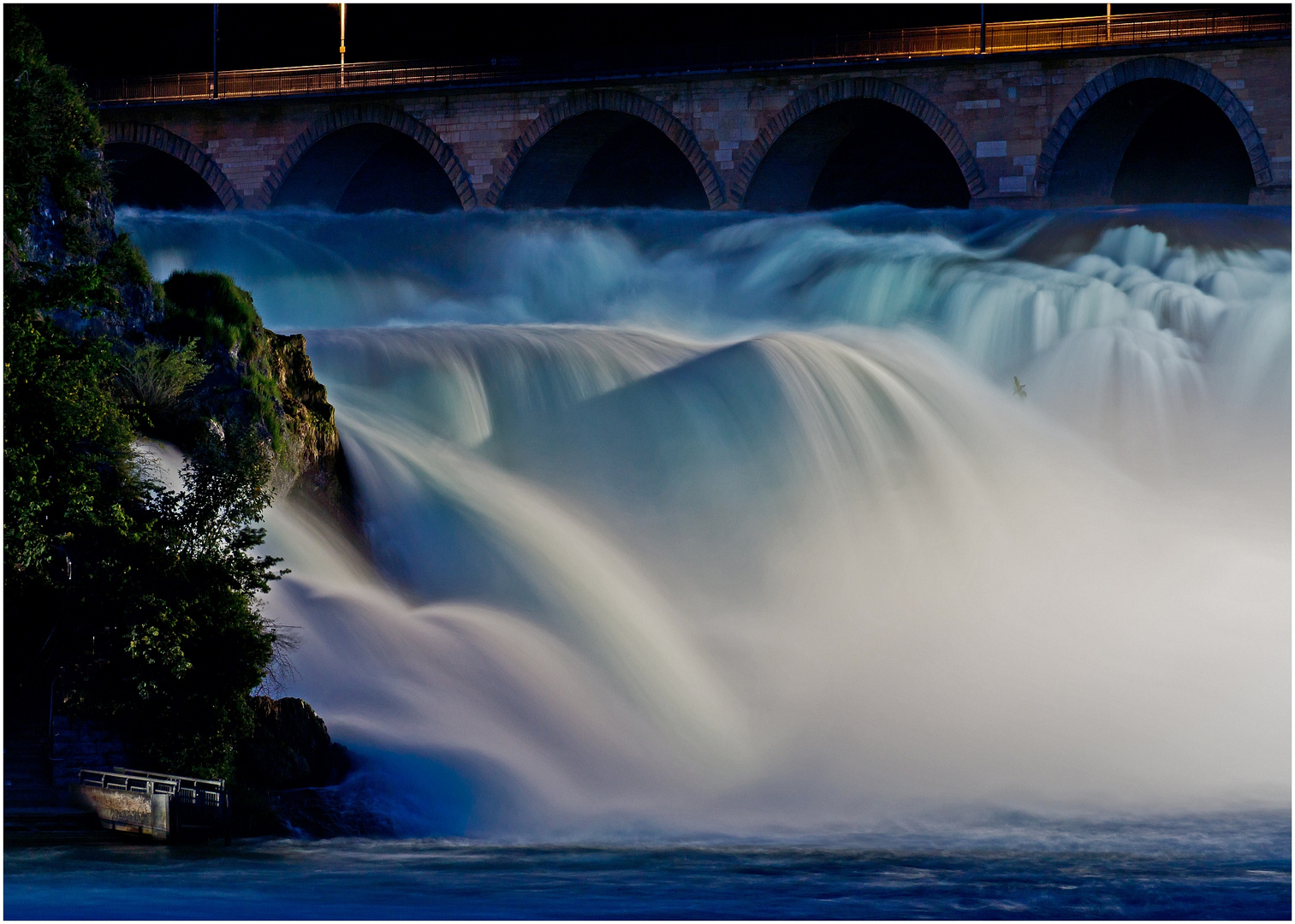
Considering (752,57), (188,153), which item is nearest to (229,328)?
(188,153)

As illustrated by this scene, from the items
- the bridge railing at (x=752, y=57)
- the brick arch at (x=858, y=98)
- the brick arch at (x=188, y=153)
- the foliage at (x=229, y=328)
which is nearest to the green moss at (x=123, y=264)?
the foliage at (x=229, y=328)

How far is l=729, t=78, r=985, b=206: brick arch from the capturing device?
116 feet

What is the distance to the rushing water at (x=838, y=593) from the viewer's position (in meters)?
12.3

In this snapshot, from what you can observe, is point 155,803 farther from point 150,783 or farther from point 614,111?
point 614,111

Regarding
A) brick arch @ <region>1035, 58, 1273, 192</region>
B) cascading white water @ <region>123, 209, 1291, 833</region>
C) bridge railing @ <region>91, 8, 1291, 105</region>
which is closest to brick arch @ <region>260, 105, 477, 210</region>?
bridge railing @ <region>91, 8, 1291, 105</region>

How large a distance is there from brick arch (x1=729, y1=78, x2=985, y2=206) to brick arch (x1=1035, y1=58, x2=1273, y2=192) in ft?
5.11

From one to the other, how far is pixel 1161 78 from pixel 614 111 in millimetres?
12589

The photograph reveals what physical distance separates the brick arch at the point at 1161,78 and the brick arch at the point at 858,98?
156 centimetres

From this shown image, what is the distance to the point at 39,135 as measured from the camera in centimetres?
1462

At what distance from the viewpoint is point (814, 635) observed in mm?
16484

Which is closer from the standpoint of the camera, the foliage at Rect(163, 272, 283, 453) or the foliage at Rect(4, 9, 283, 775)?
the foliage at Rect(4, 9, 283, 775)

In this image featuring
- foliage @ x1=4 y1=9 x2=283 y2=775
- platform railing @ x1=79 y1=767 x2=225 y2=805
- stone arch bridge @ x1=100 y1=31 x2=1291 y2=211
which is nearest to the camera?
platform railing @ x1=79 y1=767 x2=225 y2=805

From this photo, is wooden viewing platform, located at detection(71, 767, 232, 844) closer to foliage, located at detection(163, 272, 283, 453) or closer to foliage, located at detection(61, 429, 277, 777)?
foliage, located at detection(61, 429, 277, 777)

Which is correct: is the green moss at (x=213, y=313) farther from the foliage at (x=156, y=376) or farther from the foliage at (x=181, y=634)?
the foliage at (x=181, y=634)
